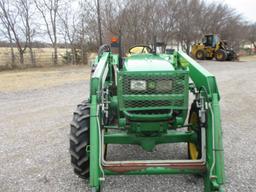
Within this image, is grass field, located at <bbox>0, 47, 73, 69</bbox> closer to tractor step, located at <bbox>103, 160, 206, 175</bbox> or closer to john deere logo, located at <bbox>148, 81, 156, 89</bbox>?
john deere logo, located at <bbox>148, 81, 156, 89</bbox>

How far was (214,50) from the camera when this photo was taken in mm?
18891

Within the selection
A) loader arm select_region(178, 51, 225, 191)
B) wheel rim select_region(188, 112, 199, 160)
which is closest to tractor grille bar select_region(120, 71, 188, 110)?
loader arm select_region(178, 51, 225, 191)

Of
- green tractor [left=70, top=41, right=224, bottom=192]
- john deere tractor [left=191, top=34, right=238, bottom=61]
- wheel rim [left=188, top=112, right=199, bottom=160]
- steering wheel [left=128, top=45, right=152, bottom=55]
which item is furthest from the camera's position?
john deere tractor [left=191, top=34, right=238, bottom=61]

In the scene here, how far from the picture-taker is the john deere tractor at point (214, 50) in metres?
18.5

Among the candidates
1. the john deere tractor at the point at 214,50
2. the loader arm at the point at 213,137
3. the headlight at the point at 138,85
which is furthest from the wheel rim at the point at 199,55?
the headlight at the point at 138,85

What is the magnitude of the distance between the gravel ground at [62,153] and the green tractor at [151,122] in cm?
37

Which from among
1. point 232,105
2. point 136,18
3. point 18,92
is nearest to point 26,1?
point 136,18

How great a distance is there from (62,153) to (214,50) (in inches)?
700

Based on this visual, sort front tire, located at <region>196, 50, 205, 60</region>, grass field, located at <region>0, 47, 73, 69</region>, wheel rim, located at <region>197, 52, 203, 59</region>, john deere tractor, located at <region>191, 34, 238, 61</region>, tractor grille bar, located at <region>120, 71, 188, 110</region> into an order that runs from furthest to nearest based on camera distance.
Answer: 1. wheel rim, located at <region>197, 52, 203, 59</region>
2. front tire, located at <region>196, 50, 205, 60</region>
3. john deere tractor, located at <region>191, 34, 238, 61</region>
4. grass field, located at <region>0, 47, 73, 69</region>
5. tractor grille bar, located at <region>120, 71, 188, 110</region>

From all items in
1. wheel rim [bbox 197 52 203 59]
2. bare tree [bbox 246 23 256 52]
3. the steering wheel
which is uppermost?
bare tree [bbox 246 23 256 52]

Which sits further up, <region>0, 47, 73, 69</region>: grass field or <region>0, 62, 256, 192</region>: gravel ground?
<region>0, 47, 73, 69</region>: grass field

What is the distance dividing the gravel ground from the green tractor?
1.21 ft

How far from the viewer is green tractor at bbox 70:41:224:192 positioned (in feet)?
6.95

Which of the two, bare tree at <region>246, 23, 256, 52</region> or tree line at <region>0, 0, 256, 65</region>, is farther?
bare tree at <region>246, 23, 256, 52</region>
